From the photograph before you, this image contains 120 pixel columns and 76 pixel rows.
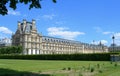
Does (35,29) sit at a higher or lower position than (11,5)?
higher

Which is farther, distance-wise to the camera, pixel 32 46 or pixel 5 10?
pixel 32 46

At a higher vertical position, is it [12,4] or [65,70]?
[12,4]

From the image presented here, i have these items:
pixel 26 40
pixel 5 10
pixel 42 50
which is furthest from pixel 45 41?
pixel 5 10

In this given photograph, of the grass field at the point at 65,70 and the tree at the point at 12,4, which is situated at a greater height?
the tree at the point at 12,4

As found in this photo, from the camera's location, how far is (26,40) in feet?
566

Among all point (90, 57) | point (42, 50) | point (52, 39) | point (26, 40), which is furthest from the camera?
point (52, 39)

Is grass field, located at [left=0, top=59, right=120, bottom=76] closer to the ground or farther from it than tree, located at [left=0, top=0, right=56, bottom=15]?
closer to the ground

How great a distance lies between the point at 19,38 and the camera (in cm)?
17425

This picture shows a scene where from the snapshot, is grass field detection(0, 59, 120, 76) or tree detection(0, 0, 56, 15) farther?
grass field detection(0, 59, 120, 76)

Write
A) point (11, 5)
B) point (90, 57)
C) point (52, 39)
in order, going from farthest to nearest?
point (52, 39) → point (90, 57) → point (11, 5)

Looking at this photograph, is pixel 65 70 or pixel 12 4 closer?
pixel 12 4

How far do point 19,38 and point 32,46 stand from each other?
9.65 m

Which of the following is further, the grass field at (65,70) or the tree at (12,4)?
the grass field at (65,70)

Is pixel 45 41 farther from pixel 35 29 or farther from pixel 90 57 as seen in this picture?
pixel 90 57
